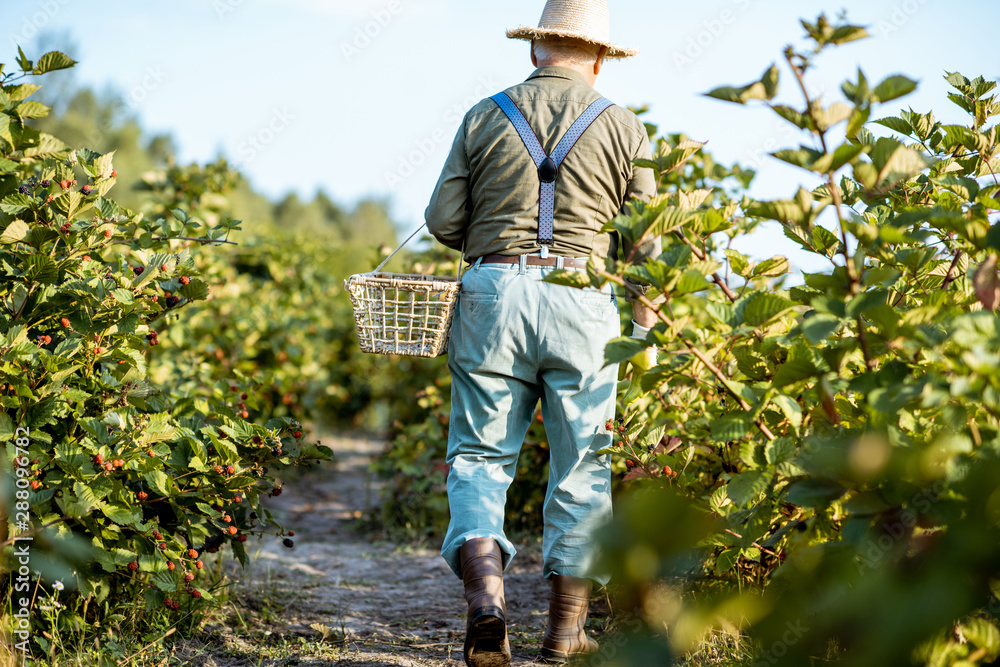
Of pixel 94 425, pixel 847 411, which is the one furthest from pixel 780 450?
pixel 94 425

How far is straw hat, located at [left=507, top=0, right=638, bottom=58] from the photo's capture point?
7.10 ft

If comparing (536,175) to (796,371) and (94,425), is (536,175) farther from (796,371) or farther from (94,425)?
(94,425)

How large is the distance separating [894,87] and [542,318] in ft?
3.42

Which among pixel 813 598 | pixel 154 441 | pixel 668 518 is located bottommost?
pixel 154 441

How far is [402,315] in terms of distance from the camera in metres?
2.09

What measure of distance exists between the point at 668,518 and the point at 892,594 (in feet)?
0.88

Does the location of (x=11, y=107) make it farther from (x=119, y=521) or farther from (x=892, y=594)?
(x=892, y=594)

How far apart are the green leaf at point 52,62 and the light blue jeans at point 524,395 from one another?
4.08 feet

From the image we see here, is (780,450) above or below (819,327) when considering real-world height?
below

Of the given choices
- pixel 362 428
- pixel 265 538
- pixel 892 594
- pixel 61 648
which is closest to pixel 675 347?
pixel 892 594

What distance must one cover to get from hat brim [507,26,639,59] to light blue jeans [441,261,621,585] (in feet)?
2.26

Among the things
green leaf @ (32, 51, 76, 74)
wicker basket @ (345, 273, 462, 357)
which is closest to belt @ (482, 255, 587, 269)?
wicker basket @ (345, 273, 462, 357)

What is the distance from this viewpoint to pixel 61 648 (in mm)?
1811

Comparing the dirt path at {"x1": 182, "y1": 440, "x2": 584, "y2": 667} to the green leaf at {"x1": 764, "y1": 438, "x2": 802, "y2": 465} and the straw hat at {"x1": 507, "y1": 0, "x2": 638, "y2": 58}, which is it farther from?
the straw hat at {"x1": 507, "y1": 0, "x2": 638, "y2": 58}
